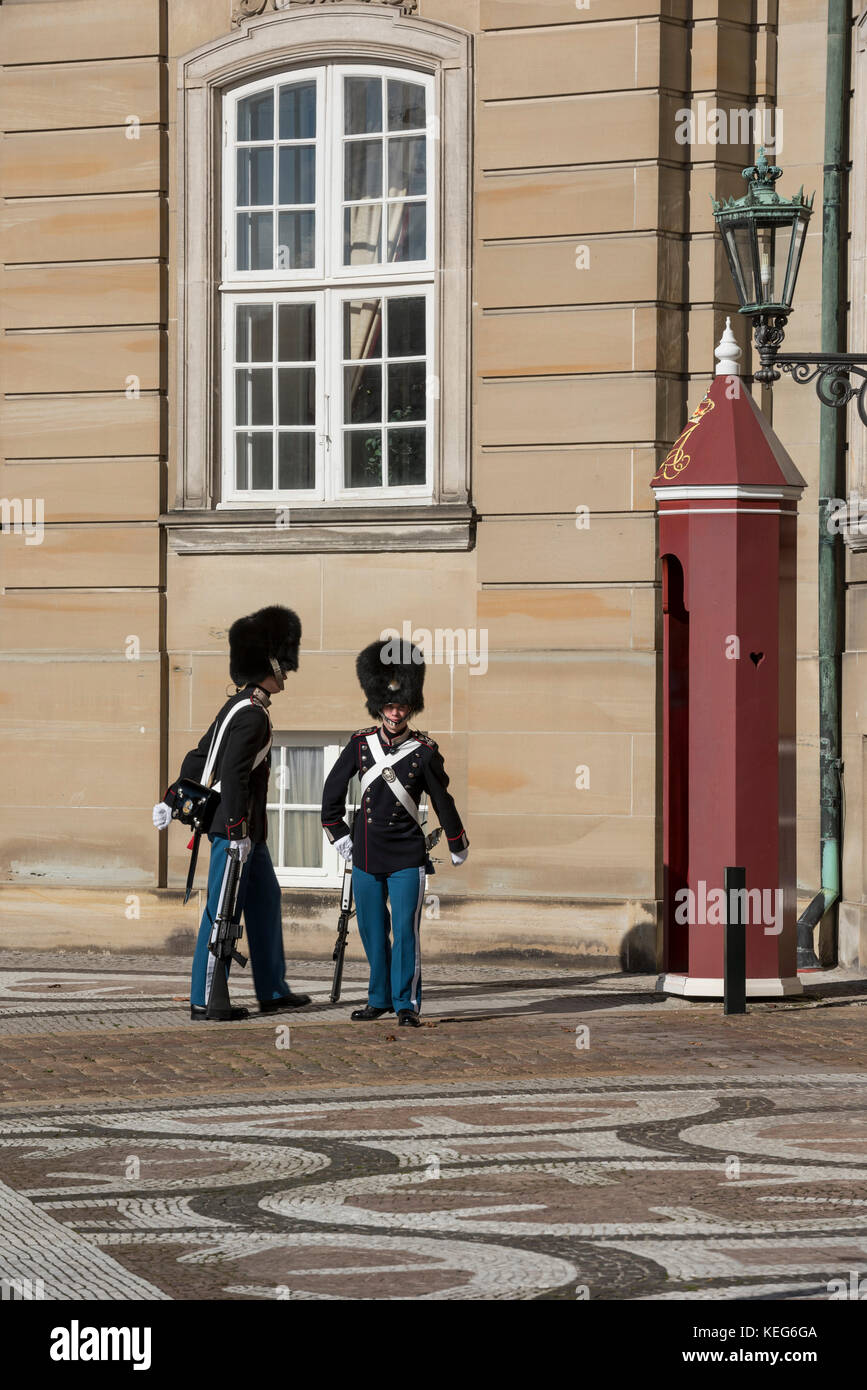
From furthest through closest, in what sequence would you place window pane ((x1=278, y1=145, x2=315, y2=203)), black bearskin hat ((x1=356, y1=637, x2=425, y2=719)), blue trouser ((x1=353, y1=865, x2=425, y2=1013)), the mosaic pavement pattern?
1. window pane ((x1=278, y1=145, x2=315, y2=203))
2. black bearskin hat ((x1=356, y1=637, x2=425, y2=719))
3. blue trouser ((x1=353, y1=865, x2=425, y2=1013))
4. the mosaic pavement pattern

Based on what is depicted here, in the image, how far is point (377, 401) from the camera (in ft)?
46.3

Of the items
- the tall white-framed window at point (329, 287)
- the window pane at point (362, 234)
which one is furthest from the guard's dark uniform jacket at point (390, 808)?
the window pane at point (362, 234)

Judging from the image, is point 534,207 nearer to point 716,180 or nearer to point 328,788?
point 716,180

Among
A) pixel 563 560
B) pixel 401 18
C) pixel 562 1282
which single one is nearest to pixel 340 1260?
pixel 562 1282

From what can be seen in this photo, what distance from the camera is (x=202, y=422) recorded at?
14203 millimetres

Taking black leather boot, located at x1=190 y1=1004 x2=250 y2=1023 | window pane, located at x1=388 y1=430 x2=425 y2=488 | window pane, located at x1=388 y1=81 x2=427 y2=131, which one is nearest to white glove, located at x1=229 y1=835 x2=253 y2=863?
black leather boot, located at x1=190 y1=1004 x2=250 y2=1023

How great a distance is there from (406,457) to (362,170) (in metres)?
1.81

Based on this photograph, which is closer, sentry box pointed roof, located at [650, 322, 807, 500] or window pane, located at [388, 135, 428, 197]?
→ sentry box pointed roof, located at [650, 322, 807, 500]

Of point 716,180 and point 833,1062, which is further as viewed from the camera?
point 716,180

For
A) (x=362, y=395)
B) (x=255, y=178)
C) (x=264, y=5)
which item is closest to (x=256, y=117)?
(x=255, y=178)

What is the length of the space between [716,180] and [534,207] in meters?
1.08

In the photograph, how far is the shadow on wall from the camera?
1294 centimetres

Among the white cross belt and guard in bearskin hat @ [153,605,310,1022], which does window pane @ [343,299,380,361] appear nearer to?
guard in bearskin hat @ [153,605,310,1022]

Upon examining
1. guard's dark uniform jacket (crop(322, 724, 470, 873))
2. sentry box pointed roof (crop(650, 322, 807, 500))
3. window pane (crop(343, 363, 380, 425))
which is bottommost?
guard's dark uniform jacket (crop(322, 724, 470, 873))
